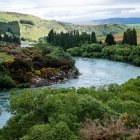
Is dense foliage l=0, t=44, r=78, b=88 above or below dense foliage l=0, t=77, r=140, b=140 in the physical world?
below

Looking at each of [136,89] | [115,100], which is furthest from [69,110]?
[136,89]

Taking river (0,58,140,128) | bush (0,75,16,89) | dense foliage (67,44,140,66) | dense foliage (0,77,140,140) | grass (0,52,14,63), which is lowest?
dense foliage (67,44,140,66)

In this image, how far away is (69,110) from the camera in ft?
141

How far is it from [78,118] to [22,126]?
224 inches

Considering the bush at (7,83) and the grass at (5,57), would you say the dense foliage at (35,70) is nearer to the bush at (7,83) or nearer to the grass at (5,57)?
the bush at (7,83)

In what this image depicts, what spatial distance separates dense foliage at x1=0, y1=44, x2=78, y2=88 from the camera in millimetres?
114131

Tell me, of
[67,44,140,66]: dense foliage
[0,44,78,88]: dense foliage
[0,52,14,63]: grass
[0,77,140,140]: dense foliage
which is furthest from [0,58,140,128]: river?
[0,77,140,140]: dense foliage

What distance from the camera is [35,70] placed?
415ft

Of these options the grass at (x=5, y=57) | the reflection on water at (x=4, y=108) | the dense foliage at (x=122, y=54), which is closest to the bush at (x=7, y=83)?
the reflection on water at (x=4, y=108)

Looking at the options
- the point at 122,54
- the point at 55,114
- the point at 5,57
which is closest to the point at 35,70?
the point at 5,57

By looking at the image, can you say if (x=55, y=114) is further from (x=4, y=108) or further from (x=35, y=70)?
(x=35, y=70)

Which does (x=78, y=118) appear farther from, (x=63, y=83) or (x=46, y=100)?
(x=63, y=83)

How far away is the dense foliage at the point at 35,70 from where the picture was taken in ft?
374

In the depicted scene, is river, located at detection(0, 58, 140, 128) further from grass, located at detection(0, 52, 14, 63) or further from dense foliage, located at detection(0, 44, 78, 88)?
grass, located at detection(0, 52, 14, 63)
